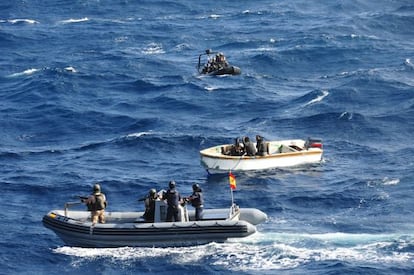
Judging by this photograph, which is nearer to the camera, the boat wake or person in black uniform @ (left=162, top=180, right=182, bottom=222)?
the boat wake

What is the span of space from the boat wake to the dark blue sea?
0.28 ft

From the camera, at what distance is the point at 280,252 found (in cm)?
4247

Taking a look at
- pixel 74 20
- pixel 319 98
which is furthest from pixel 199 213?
pixel 74 20

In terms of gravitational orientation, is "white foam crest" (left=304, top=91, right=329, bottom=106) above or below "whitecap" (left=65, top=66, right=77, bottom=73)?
below

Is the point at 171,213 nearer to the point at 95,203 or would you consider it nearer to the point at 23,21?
the point at 95,203

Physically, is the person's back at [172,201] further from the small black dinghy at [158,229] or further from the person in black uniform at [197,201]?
the person in black uniform at [197,201]

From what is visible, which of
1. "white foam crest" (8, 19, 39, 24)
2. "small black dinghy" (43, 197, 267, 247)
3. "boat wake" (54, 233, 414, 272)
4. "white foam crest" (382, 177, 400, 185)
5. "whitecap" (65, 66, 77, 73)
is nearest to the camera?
"boat wake" (54, 233, 414, 272)

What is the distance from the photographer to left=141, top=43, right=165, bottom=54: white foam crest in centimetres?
8675

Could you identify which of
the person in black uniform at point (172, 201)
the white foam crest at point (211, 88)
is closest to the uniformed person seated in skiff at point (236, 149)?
the person in black uniform at point (172, 201)

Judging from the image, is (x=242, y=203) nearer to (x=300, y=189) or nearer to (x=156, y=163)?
(x=300, y=189)

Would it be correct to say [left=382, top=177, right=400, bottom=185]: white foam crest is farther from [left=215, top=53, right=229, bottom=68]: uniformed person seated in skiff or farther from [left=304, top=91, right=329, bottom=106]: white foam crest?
[left=215, top=53, right=229, bottom=68]: uniformed person seated in skiff

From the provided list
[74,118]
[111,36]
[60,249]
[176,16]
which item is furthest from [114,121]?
[176,16]

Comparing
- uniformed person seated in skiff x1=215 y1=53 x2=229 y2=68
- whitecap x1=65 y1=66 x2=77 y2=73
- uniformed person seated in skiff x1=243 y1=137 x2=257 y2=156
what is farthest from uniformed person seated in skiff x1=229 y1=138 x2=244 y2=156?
whitecap x1=65 y1=66 x2=77 y2=73

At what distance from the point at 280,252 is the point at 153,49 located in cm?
4747
